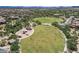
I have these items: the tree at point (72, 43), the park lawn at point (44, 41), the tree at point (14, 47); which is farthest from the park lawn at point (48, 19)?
the tree at point (14, 47)

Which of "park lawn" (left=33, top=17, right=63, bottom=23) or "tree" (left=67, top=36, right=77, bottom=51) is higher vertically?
"park lawn" (left=33, top=17, right=63, bottom=23)

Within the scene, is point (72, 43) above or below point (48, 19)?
below

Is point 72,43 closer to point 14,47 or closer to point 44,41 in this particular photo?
point 44,41

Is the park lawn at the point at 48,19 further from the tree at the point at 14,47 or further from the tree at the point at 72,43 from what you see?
the tree at the point at 14,47

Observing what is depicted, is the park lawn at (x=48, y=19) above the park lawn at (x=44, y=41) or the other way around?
above

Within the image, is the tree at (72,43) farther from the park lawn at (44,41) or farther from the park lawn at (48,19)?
the park lawn at (48,19)

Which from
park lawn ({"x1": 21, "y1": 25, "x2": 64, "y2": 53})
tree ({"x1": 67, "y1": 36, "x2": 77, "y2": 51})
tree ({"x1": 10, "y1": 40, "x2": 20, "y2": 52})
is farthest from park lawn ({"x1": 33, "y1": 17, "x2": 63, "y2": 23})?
tree ({"x1": 10, "y1": 40, "x2": 20, "y2": 52})

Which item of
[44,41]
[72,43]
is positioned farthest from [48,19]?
[72,43]

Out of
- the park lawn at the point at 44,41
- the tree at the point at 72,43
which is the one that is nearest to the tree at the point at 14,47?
the park lawn at the point at 44,41

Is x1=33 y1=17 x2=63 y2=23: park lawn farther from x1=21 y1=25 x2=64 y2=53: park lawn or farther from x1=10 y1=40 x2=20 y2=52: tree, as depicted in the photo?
x1=10 y1=40 x2=20 y2=52: tree
